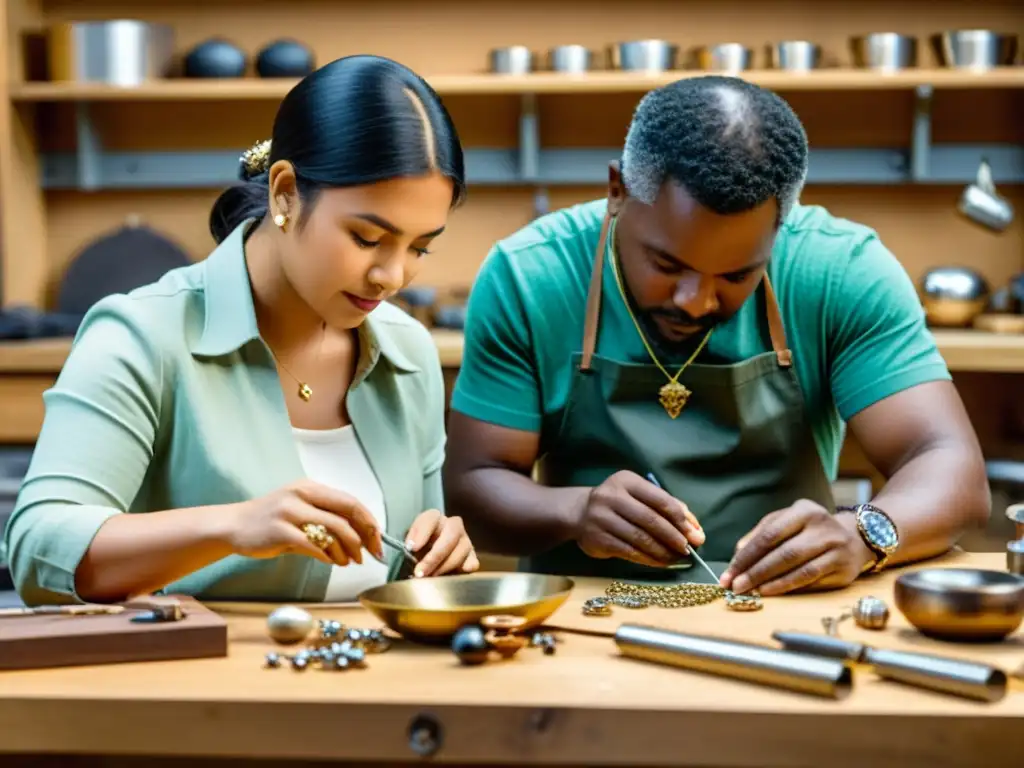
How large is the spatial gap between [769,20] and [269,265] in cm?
350

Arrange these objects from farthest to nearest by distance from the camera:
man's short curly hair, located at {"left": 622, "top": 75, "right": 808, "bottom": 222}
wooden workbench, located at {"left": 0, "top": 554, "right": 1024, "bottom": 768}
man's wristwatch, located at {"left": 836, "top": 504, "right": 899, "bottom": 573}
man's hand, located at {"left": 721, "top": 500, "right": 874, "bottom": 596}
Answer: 1. man's short curly hair, located at {"left": 622, "top": 75, "right": 808, "bottom": 222}
2. man's wristwatch, located at {"left": 836, "top": 504, "right": 899, "bottom": 573}
3. man's hand, located at {"left": 721, "top": 500, "right": 874, "bottom": 596}
4. wooden workbench, located at {"left": 0, "top": 554, "right": 1024, "bottom": 768}

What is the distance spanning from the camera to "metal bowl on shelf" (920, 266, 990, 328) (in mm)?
4766

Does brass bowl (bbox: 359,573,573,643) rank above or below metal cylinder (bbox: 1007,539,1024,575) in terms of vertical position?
above

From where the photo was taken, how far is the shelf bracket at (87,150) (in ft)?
16.6

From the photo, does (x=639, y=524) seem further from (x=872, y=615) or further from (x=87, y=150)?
(x=87, y=150)

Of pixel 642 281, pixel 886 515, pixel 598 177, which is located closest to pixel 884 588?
pixel 886 515

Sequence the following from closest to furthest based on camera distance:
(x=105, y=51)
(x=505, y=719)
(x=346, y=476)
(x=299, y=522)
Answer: (x=505, y=719) → (x=299, y=522) → (x=346, y=476) → (x=105, y=51)

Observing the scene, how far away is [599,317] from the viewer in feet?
8.23

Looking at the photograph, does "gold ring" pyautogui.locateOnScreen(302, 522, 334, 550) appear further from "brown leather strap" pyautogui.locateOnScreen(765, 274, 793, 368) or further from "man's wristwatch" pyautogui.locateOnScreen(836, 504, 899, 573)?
"brown leather strap" pyautogui.locateOnScreen(765, 274, 793, 368)

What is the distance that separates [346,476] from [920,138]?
3479mm

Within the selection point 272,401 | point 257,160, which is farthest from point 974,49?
point 272,401

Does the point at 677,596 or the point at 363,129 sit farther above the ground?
the point at 363,129

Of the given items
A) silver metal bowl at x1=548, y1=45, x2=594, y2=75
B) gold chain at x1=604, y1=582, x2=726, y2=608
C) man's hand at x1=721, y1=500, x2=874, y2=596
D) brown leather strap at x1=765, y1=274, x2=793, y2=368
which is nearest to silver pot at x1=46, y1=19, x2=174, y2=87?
silver metal bowl at x1=548, y1=45, x2=594, y2=75

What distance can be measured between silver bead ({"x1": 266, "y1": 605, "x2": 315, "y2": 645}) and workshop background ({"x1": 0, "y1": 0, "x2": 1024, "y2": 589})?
3216 mm
